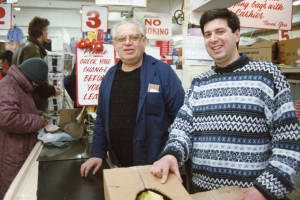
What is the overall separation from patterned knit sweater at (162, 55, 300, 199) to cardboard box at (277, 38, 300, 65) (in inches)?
68.1

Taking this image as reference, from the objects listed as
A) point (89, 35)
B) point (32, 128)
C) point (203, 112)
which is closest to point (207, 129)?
point (203, 112)

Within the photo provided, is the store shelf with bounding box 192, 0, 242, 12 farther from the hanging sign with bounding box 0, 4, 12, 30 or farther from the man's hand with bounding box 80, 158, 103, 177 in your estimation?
the hanging sign with bounding box 0, 4, 12, 30

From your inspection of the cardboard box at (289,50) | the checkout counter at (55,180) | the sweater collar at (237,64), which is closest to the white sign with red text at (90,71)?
the checkout counter at (55,180)

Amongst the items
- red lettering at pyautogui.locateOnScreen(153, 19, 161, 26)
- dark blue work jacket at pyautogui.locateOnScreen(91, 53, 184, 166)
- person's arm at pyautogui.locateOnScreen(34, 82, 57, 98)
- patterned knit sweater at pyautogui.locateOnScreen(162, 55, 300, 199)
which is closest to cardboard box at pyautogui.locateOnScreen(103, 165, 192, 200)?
patterned knit sweater at pyautogui.locateOnScreen(162, 55, 300, 199)

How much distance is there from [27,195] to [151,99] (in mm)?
1032

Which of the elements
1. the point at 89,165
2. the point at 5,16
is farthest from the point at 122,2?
the point at 5,16

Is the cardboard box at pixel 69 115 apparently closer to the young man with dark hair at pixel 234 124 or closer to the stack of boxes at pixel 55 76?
the stack of boxes at pixel 55 76

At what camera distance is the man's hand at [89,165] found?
168 cm

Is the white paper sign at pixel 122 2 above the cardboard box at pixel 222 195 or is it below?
above

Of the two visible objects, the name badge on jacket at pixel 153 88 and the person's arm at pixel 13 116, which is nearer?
the name badge on jacket at pixel 153 88

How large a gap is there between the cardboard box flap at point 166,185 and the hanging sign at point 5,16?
6.59 m

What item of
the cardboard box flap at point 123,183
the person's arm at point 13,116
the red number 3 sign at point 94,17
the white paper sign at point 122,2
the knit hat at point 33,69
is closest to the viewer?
the cardboard box flap at point 123,183

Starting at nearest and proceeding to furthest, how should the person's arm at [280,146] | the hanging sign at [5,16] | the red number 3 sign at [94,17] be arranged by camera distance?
the person's arm at [280,146], the red number 3 sign at [94,17], the hanging sign at [5,16]

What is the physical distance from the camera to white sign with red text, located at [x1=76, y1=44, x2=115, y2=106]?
8.63ft
